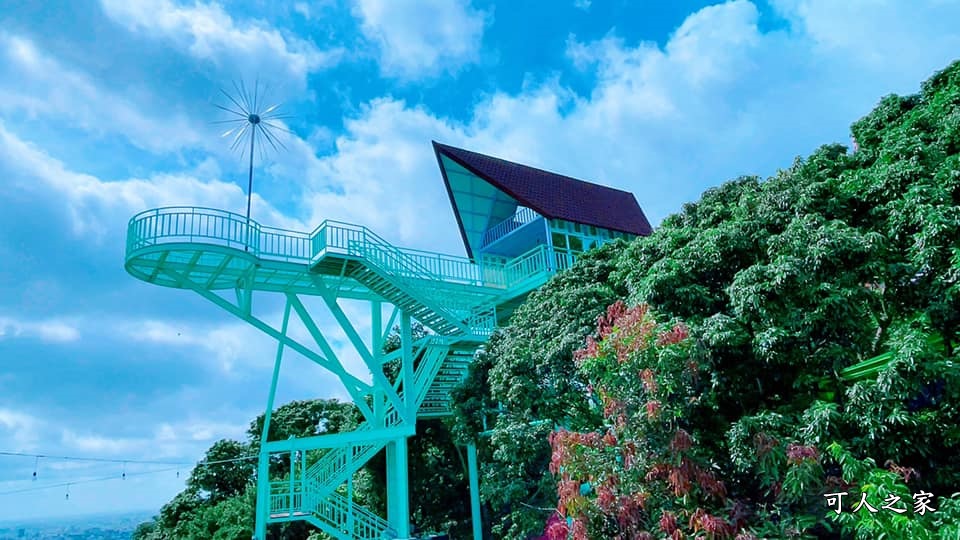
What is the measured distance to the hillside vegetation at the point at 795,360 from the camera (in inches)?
276

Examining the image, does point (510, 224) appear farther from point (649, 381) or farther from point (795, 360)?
point (649, 381)

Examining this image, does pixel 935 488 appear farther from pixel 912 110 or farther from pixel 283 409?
pixel 283 409

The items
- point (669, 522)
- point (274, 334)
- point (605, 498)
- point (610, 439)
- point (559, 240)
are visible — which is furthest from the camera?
point (559, 240)

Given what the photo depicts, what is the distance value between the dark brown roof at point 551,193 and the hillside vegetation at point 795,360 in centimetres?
824

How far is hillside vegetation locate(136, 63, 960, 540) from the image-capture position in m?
7.00

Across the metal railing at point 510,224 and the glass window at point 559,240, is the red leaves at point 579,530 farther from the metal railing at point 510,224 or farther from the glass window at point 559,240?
the metal railing at point 510,224

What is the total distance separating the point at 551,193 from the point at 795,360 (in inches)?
487

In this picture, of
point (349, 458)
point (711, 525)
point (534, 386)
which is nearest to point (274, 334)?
point (349, 458)

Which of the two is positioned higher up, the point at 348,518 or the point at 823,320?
the point at 823,320

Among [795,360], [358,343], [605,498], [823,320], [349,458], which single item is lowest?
[605,498]

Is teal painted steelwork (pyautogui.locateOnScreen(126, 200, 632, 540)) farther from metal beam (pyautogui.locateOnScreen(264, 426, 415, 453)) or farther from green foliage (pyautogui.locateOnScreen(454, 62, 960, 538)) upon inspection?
green foliage (pyautogui.locateOnScreen(454, 62, 960, 538))

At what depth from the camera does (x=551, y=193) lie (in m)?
19.8

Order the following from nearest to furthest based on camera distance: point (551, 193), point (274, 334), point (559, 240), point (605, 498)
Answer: point (605, 498), point (274, 334), point (559, 240), point (551, 193)

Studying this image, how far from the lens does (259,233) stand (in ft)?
44.8
